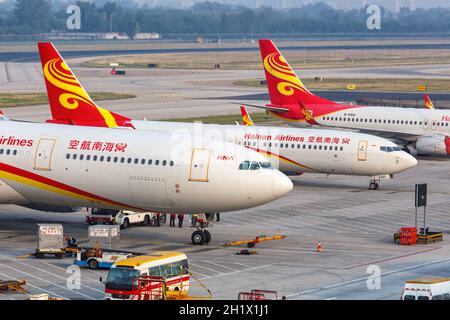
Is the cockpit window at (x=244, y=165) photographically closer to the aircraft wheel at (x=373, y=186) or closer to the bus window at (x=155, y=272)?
the bus window at (x=155, y=272)

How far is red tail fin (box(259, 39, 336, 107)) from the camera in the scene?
93.0 m

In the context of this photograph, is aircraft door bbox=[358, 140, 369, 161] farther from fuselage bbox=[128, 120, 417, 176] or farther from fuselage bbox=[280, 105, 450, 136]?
fuselage bbox=[280, 105, 450, 136]

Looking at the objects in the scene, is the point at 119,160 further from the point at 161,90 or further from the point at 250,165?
the point at 161,90

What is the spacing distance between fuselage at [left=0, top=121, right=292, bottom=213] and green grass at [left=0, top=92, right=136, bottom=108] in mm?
78085

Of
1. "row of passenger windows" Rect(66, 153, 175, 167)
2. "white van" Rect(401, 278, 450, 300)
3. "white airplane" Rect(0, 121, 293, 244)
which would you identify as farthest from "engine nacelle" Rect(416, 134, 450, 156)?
"white van" Rect(401, 278, 450, 300)

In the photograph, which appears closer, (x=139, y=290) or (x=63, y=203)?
(x=139, y=290)

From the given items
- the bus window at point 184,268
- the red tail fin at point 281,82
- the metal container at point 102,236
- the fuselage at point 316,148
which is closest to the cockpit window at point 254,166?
the metal container at point 102,236

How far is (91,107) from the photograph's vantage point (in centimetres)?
7150

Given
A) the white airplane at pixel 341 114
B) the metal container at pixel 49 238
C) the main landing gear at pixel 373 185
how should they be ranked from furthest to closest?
1. the white airplane at pixel 341 114
2. the main landing gear at pixel 373 185
3. the metal container at pixel 49 238

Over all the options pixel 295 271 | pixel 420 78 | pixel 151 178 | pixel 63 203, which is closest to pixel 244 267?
pixel 295 271

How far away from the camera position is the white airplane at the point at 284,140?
7162cm

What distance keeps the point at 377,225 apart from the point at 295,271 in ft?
48.5

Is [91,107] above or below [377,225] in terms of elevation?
above
